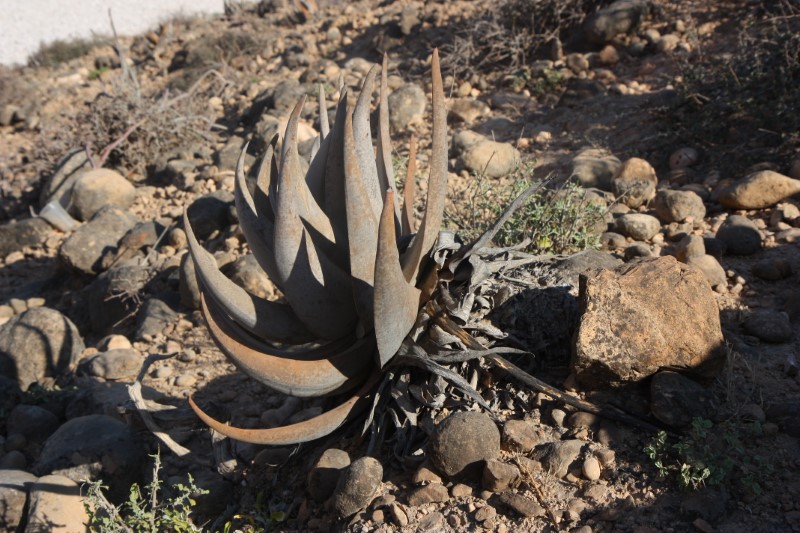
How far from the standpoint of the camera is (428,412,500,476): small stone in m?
2.34

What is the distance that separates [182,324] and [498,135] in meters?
2.92

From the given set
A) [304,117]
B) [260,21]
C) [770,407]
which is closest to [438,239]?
[770,407]

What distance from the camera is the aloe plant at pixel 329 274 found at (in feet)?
7.84

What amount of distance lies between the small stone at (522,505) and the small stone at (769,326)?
1.38m

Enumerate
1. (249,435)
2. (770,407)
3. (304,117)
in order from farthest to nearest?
(304,117)
(770,407)
(249,435)

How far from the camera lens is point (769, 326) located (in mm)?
2982

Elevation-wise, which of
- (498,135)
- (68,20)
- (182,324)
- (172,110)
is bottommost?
(182,324)

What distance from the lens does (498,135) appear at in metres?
5.92

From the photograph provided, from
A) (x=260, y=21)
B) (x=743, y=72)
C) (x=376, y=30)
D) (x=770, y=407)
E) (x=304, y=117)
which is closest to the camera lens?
(x=770, y=407)

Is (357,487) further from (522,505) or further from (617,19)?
(617,19)

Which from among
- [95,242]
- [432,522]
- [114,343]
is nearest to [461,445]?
[432,522]

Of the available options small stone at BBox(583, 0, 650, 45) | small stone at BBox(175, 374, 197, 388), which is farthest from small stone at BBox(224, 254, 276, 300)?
small stone at BBox(583, 0, 650, 45)

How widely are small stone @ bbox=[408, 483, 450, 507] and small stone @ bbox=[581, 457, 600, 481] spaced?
1.45ft

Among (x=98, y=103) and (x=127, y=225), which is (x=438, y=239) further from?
(x=98, y=103)
